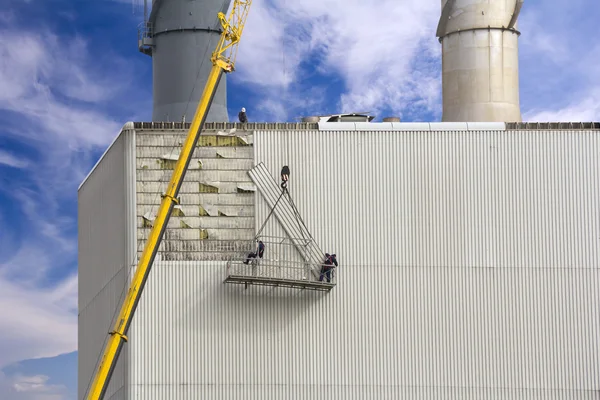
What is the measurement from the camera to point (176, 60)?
7806cm

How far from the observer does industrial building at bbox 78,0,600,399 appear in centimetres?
6034

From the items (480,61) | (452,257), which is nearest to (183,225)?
(452,257)

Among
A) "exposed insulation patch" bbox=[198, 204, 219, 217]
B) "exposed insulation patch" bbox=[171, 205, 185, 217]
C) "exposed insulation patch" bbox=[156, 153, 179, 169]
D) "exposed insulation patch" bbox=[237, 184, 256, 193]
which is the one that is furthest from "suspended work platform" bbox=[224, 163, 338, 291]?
"exposed insulation patch" bbox=[156, 153, 179, 169]

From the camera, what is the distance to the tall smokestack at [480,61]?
73000mm

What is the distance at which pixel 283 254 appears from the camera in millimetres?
61656

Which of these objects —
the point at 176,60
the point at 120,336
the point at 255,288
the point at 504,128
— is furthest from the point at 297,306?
the point at 176,60

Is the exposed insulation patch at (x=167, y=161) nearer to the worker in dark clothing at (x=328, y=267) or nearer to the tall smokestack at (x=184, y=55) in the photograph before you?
the worker in dark clothing at (x=328, y=267)

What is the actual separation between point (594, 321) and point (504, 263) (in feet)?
19.1

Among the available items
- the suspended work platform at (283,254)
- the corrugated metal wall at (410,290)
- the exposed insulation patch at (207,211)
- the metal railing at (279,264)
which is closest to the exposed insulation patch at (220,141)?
the corrugated metal wall at (410,290)

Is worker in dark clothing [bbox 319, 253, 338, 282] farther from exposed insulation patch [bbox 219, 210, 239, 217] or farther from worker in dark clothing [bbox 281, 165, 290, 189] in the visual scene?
exposed insulation patch [bbox 219, 210, 239, 217]

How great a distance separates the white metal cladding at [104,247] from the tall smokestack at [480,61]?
890 inches

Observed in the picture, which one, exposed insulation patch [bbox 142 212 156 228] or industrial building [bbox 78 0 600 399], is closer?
industrial building [bbox 78 0 600 399]

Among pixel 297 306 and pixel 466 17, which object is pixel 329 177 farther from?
pixel 466 17

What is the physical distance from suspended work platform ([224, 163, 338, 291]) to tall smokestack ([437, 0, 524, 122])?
54.2 feet
